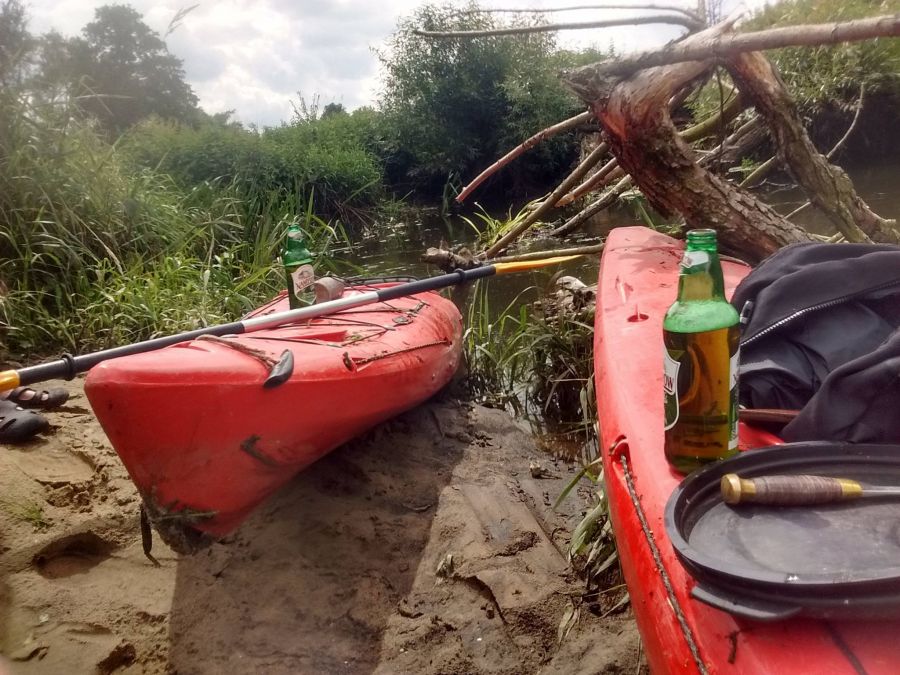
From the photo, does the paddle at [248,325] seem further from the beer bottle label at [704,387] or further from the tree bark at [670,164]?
the beer bottle label at [704,387]

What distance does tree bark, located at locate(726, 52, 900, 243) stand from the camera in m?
2.62

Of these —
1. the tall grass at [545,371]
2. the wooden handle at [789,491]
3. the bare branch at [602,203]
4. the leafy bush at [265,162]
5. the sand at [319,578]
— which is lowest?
the sand at [319,578]

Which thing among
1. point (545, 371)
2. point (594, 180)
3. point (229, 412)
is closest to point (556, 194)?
point (594, 180)

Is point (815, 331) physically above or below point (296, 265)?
below

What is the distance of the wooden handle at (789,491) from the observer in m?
0.89

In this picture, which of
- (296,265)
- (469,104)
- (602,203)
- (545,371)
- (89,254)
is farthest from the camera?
(469,104)

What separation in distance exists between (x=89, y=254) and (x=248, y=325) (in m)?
2.20

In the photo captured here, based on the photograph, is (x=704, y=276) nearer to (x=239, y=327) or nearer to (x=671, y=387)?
(x=671, y=387)

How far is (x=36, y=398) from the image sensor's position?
110 inches

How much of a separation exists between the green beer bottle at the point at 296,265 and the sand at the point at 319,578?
2.33 feet

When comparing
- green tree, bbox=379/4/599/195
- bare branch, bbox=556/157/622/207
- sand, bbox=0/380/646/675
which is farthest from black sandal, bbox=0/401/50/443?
green tree, bbox=379/4/599/195

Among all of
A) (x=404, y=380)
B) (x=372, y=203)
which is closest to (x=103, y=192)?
(x=404, y=380)

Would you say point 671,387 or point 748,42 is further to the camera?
point 748,42

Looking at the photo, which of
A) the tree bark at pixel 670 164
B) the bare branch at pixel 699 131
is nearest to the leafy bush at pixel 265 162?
the bare branch at pixel 699 131
